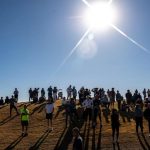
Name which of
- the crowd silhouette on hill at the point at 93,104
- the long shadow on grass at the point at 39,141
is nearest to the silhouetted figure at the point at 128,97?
the crowd silhouette on hill at the point at 93,104

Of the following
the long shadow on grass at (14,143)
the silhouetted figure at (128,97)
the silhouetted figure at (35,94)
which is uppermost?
the silhouetted figure at (35,94)

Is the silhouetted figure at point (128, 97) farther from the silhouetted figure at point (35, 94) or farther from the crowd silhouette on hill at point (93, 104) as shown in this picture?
the silhouetted figure at point (35, 94)

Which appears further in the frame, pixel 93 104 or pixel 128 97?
pixel 128 97

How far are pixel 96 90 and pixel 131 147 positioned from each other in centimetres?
2080

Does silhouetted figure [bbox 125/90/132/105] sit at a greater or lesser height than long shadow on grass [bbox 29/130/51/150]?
greater

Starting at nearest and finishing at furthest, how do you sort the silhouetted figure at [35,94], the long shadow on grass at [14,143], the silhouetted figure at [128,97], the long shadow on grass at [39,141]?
the long shadow on grass at [39,141] < the long shadow on grass at [14,143] < the silhouetted figure at [128,97] < the silhouetted figure at [35,94]

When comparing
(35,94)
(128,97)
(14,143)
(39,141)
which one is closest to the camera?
(14,143)

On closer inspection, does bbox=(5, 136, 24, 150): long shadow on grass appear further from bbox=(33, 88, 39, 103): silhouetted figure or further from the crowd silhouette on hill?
bbox=(33, 88, 39, 103): silhouetted figure

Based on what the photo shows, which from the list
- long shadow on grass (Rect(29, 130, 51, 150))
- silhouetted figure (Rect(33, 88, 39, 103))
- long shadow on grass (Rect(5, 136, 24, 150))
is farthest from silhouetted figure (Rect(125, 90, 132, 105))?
long shadow on grass (Rect(5, 136, 24, 150))

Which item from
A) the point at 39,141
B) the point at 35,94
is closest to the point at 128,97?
the point at 35,94

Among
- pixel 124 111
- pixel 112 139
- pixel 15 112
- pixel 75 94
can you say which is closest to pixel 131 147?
pixel 112 139

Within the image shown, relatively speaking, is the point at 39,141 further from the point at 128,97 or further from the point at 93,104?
the point at 128,97

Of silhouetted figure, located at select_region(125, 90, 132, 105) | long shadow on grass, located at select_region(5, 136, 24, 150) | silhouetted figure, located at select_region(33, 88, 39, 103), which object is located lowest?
long shadow on grass, located at select_region(5, 136, 24, 150)

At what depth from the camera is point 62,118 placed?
38.8 metres
